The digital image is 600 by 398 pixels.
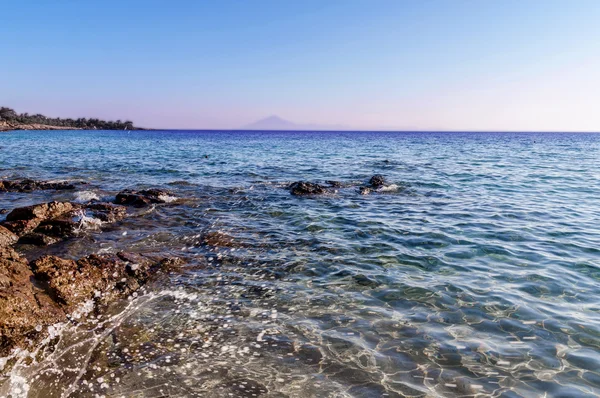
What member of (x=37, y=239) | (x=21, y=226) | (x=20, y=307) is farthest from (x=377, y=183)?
(x=20, y=307)

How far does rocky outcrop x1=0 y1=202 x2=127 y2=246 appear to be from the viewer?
1071 centimetres

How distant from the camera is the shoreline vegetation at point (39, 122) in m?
121

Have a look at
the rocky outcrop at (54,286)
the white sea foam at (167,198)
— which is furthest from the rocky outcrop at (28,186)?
the rocky outcrop at (54,286)

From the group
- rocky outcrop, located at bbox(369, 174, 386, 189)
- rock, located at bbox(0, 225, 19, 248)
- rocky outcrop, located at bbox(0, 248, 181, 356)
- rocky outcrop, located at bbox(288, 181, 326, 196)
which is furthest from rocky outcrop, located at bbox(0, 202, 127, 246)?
rocky outcrop, located at bbox(369, 174, 386, 189)

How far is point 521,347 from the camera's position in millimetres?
6027

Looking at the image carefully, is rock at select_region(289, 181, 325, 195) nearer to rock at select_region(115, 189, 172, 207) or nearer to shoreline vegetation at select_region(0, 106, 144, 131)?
rock at select_region(115, 189, 172, 207)

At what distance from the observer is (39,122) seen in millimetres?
148125

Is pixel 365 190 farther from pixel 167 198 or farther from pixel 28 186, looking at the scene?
pixel 28 186

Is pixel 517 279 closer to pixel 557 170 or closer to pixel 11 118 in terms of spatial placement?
pixel 557 170

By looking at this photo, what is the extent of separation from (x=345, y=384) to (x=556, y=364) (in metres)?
3.41

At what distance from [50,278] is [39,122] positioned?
178 meters

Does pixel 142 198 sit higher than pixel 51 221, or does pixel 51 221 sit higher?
pixel 142 198

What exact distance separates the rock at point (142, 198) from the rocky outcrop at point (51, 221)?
2.22 m

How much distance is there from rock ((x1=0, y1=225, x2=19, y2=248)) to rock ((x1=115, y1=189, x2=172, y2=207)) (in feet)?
18.2
